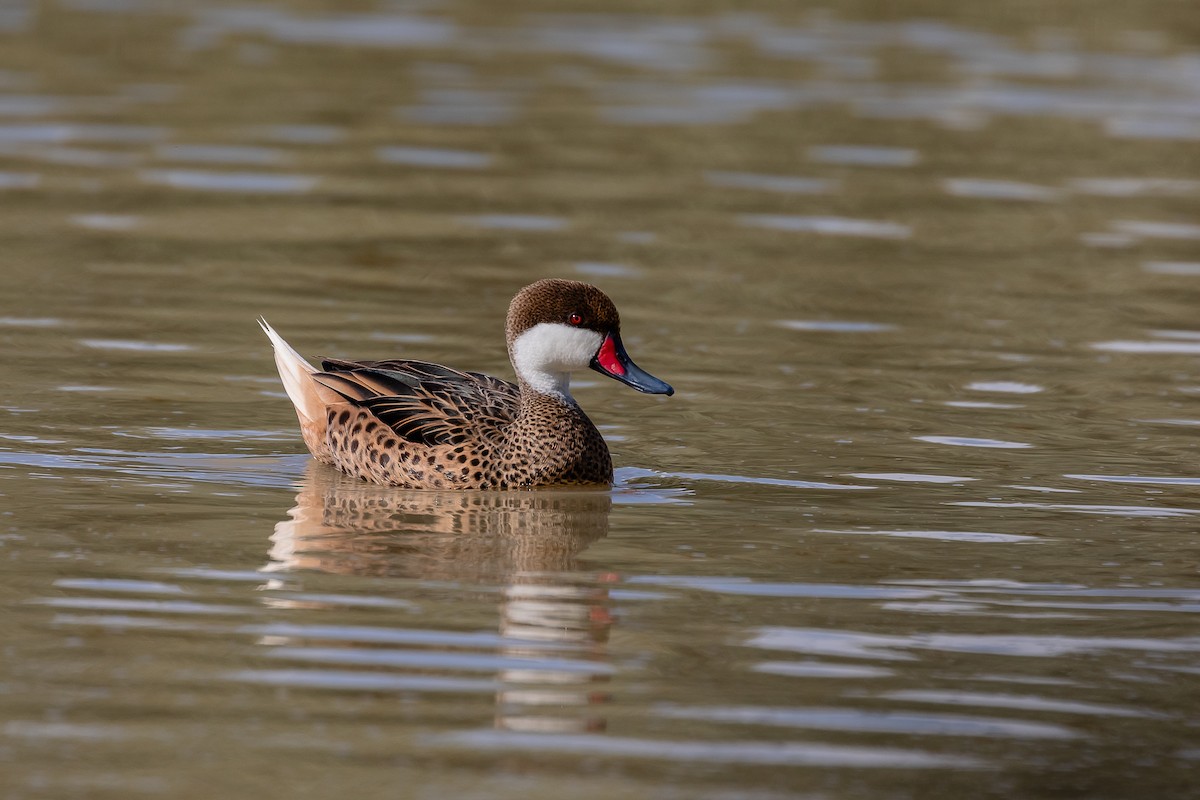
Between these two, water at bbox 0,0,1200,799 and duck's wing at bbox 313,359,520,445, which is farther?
duck's wing at bbox 313,359,520,445

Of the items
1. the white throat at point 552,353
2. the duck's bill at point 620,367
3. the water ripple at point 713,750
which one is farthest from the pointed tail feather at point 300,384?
the water ripple at point 713,750

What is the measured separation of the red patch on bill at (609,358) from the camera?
9328 mm

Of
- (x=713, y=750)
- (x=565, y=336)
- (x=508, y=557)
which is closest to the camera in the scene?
(x=713, y=750)

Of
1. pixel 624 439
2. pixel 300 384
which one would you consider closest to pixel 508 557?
pixel 300 384

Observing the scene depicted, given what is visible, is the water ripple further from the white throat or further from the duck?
the white throat

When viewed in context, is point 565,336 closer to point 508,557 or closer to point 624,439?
point 624,439

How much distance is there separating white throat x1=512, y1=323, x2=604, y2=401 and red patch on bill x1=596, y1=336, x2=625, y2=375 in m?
0.03

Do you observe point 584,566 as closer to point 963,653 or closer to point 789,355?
point 963,653

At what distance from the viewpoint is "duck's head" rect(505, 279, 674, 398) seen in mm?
9227

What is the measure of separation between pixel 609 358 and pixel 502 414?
537mm

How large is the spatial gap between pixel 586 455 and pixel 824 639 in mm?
2442

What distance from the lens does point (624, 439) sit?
1037 centimetres

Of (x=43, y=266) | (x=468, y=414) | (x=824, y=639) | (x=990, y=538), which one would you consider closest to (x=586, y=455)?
(x=468, y=414)

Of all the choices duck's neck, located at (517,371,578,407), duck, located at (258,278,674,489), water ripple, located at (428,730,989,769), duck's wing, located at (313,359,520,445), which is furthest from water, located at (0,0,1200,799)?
duck's neck, located at (517,371,578,407)
